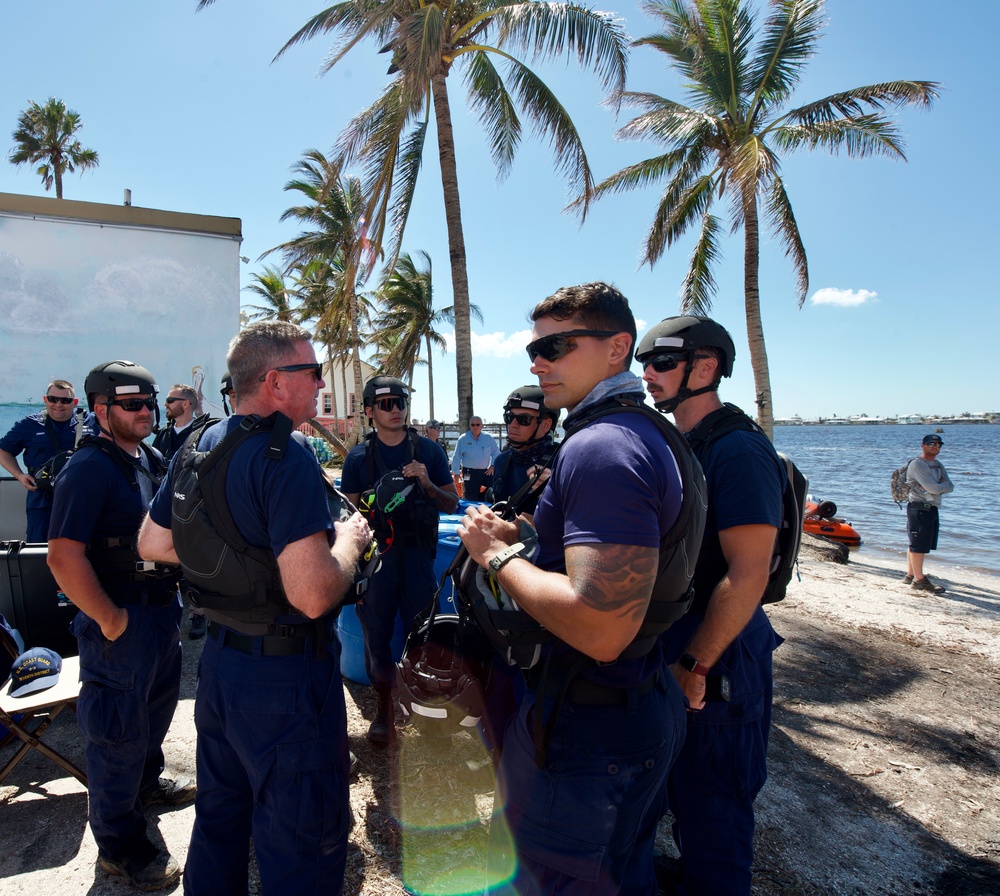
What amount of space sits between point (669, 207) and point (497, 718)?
13577mm

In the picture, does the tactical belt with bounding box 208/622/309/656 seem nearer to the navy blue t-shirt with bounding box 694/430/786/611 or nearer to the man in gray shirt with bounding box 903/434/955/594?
the navy blue t-shirt with bounding box 694/430/786/611

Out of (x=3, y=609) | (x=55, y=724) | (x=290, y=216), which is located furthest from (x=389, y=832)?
(x=290, y=216)

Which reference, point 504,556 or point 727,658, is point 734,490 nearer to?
point 727,658

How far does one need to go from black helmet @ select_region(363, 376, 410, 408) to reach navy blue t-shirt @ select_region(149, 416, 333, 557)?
1977 mm

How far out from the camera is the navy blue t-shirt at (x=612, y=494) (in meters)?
1.27

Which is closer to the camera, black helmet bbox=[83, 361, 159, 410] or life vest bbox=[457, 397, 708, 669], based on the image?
Result: life vest bbox=[457, 397, 708, 669]

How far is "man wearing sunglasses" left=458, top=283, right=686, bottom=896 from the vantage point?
1287 millimetres

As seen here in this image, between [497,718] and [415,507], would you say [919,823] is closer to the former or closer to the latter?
[497,718]

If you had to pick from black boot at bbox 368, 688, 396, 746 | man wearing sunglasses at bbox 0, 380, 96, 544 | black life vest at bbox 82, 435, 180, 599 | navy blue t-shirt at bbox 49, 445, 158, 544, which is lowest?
black boot at bbox 368, 688, 396, 746

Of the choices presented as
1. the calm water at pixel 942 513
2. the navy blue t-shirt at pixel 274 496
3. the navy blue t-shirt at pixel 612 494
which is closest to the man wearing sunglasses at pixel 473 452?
the navy blue t-shirt at pixel 274 496

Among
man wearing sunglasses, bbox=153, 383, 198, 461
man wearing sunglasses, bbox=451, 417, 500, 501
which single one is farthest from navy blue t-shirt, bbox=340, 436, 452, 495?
man wearing sunglasses, bbox=451, 417, 500, 501

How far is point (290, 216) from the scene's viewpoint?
25031 millimetres

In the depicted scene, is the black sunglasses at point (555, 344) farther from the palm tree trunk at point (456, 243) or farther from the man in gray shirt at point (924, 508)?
the man in gray shirt at point (924, 508)

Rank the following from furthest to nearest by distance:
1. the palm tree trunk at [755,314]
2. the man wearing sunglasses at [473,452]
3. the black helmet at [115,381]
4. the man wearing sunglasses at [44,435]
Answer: the palm tree trunk at [755,314] < the man wearing sunglasses at [473,452] < the man wearing sunglasses at [44,435] < the black helmet at [115,381]
